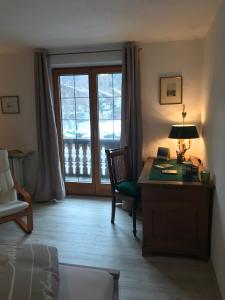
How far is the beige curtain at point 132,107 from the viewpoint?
3.67 m

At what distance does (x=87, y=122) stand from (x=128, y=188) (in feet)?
4.91

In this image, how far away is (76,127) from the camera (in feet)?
14.3

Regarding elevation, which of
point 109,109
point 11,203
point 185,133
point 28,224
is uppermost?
point 109,109

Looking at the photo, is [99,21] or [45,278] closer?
[45,278]

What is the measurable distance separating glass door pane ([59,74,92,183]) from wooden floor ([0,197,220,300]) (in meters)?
0.60

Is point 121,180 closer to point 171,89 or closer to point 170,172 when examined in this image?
point 170,172

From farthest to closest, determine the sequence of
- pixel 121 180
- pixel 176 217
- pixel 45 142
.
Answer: pixel 45 142, pixel 121 180, pixel 176 217

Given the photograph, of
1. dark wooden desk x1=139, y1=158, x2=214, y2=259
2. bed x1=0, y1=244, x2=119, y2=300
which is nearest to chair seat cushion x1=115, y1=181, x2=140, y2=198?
dark wooden desk x1=139, y1=158, x2=214, y2=259

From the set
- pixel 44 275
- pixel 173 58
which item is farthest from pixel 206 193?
pixel 173 58

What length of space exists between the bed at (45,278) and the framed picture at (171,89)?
8.88 ft

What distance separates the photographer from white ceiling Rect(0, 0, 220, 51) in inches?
91.5

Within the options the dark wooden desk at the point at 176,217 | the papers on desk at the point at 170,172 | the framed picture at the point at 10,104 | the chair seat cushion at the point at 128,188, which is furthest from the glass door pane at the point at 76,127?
the dark wooden desk at the point at 176,217

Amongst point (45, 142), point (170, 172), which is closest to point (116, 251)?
point (170, 172)

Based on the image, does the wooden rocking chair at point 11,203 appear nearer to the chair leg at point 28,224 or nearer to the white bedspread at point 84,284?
the chair leg at point 28,224
